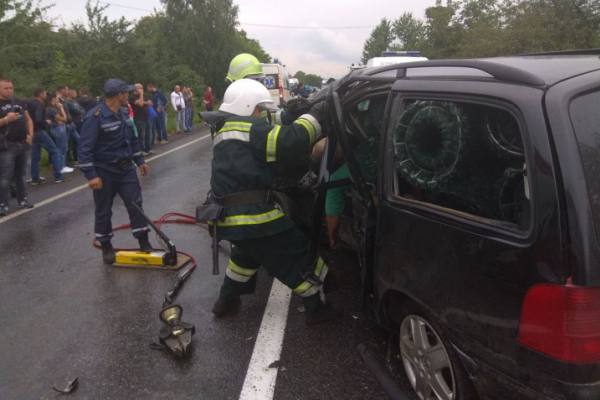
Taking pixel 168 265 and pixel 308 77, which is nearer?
pixel 168 265

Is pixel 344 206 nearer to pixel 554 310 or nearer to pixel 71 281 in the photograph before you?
pixel 554 310

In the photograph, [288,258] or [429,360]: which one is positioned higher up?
[288,258]

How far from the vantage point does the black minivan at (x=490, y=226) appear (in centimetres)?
168

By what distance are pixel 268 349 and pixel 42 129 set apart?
24.2ft

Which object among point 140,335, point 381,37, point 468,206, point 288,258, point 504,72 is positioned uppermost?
point 381,37

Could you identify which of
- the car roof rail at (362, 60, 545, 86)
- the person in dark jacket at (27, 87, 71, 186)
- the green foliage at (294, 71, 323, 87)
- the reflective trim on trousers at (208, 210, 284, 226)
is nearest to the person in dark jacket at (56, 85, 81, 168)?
the person in dark jacket at (27, 87, 71, 186)

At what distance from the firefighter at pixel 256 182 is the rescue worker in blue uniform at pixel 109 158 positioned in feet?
5.69

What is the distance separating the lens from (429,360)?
94.4 inches

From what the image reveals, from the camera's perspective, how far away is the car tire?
2.18 metres

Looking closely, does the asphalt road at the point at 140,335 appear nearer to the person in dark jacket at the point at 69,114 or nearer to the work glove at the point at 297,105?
the work glove at the point at 297,105

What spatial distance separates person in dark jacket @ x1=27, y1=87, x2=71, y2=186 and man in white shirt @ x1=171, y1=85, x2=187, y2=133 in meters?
7.90

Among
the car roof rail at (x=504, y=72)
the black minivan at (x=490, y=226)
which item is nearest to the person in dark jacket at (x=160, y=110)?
the black minivan at (x=490, y=226)

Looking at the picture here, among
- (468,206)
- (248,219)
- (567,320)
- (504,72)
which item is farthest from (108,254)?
(567,320)

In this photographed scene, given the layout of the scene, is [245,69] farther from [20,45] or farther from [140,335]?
[20,45]
